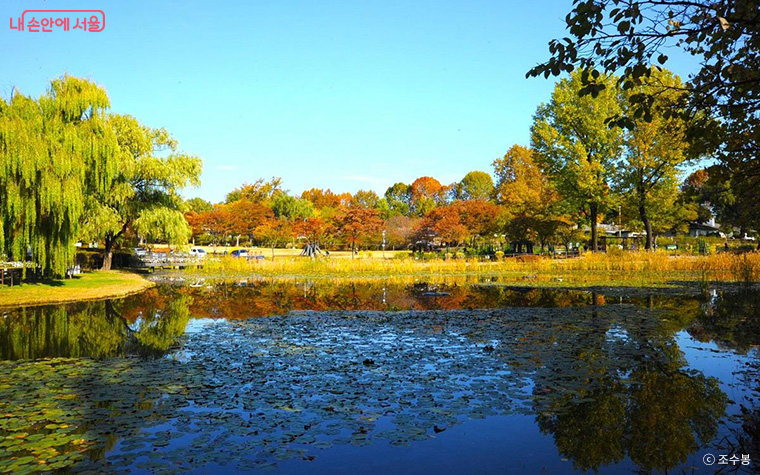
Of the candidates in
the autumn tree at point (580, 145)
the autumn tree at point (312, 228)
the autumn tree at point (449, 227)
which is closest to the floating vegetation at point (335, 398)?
the autumn tree at point (580, 145)

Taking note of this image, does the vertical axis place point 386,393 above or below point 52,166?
below

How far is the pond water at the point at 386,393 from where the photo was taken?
5.73m

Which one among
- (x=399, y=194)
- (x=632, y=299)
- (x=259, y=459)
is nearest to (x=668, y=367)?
(x=259, y=459)

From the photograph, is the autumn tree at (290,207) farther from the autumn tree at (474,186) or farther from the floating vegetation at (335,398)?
the floating vegetation at (335,398)

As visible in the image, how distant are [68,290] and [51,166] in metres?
5.42

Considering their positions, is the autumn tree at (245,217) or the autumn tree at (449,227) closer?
the autumn tree at (449,227)

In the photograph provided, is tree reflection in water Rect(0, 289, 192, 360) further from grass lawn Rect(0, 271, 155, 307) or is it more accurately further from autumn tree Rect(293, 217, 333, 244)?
autumn tree Rect(293, 217, 333, 244)

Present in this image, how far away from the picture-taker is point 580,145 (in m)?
38.2

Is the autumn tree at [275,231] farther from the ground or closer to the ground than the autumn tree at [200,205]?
closer to the ground

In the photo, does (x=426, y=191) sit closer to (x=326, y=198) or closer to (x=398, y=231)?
(x=326, y=198)

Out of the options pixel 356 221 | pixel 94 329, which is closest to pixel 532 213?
pixel 356 221

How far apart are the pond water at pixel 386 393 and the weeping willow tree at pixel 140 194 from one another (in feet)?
58.7

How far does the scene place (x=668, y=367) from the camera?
915 centimetres

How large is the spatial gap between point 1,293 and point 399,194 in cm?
11720
